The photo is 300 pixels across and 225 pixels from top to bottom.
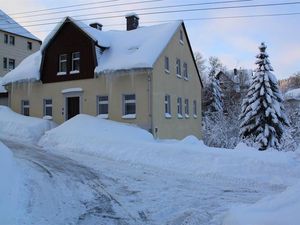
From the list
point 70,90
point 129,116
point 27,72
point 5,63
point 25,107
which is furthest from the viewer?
point 5,63

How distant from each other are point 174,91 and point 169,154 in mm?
12110

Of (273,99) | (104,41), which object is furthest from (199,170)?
(273,99)

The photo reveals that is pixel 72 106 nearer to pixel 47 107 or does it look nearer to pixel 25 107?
pixel 47 107

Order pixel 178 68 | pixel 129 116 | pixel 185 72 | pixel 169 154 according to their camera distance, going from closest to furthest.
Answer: pixel 169 154 → pixel 129 116 → pixel 178 68 → pixel 185 72

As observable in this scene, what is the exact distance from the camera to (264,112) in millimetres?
28141

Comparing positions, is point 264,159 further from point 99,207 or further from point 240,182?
point 99,207

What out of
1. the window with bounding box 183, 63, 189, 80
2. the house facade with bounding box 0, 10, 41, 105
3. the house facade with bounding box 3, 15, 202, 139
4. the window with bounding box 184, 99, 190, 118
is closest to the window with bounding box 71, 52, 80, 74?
the house facade with bounding box 3, 15, 202, 139

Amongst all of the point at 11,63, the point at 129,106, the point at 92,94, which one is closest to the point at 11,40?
the point at 11,63

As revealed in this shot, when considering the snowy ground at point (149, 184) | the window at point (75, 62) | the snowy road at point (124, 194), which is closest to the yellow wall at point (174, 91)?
the snowy ground at point (149, 184)

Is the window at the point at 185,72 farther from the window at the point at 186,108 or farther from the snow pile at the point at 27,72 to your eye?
the snow pile at the point at 27,72

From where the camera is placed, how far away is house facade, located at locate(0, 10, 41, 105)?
145ft

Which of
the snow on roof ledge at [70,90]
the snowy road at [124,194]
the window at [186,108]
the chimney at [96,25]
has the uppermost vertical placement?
the chimney at [96,25]

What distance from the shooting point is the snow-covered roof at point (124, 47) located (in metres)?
22.6

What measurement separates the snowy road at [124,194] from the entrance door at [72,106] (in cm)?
1208
